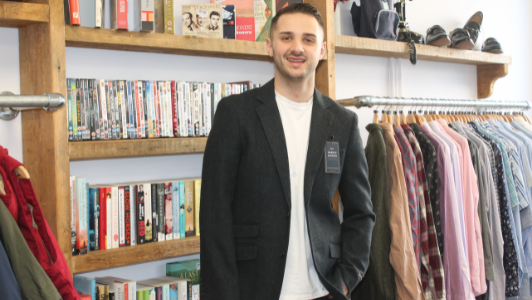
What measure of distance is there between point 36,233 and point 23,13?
74cm

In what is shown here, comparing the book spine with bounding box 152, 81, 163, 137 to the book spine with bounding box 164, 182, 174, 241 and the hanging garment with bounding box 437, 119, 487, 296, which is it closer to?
the book spine with bounding box 164, 182, 174, 241

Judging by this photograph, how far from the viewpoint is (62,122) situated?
5.27 feet

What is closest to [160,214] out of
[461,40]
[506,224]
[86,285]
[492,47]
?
[86,285]

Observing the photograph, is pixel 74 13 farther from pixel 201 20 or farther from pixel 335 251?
pixel 335 251

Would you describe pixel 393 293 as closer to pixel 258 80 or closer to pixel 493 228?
pixel 493 228

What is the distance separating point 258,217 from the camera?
146 cm

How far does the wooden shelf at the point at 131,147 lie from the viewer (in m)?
1.67

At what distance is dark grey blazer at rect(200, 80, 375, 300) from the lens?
4.56 ft

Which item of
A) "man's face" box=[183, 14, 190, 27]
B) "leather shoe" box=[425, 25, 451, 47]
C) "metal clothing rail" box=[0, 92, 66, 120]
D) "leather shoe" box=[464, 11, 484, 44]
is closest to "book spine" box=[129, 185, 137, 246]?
"metal clothing rail" box=[0, 92, 66, 120]

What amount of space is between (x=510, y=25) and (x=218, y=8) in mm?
2843

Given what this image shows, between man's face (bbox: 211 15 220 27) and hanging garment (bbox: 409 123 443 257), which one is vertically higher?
man's face (bbox: 211 15 220 27)

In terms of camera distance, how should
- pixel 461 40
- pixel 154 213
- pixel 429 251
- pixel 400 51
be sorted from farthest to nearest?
pixel 461 40, pixel 400 51, pixel 429 251, pixel 154 213

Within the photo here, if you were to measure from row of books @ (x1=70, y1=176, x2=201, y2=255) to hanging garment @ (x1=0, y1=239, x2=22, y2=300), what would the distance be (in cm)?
47

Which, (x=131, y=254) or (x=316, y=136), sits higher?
(x=316, y=136)
